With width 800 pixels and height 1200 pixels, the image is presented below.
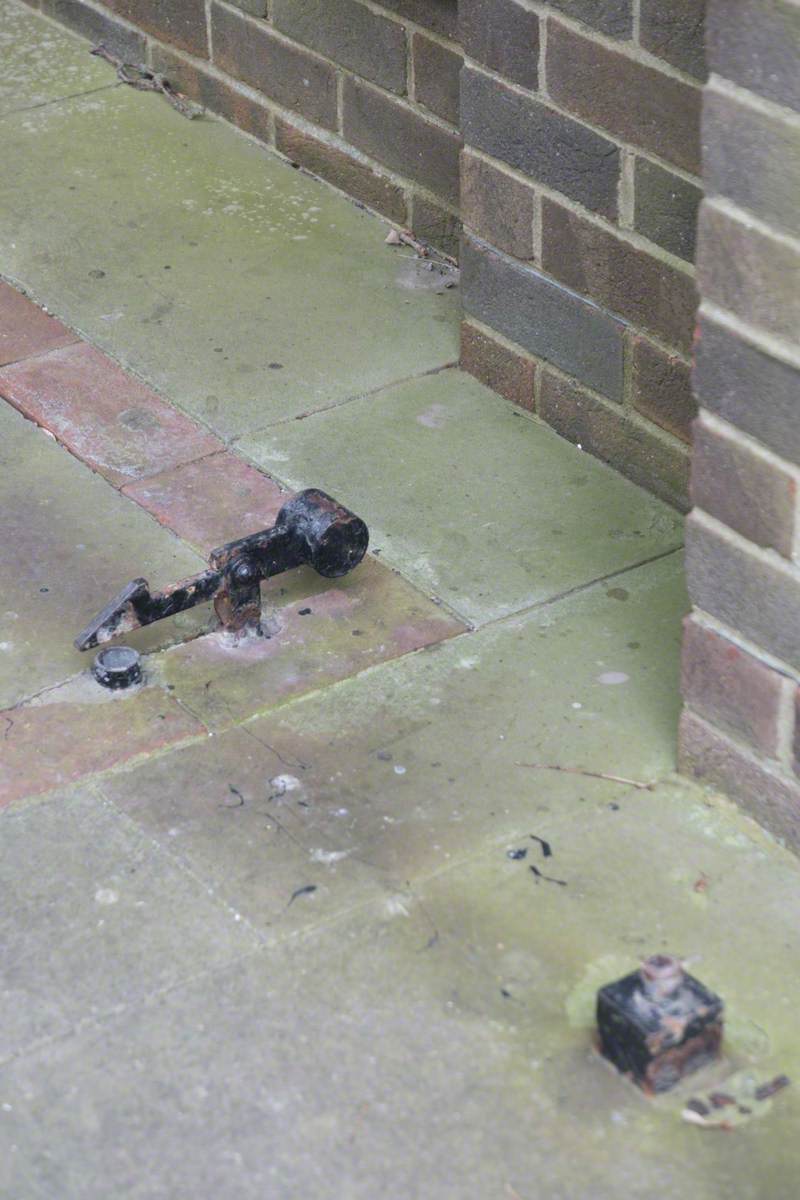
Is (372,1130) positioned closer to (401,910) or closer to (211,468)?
(401,910)

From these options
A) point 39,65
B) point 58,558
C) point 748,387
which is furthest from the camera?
point 39,65

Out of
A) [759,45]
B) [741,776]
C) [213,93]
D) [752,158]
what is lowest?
[741,776]

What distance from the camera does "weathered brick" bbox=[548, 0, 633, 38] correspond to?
451 centimetres

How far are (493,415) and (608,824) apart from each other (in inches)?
66.9

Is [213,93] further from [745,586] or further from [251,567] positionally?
[745,586]

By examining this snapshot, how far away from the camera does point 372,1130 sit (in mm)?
3236

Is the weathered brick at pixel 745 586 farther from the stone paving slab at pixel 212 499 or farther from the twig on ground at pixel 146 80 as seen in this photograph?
the twig on ground at pixel 146 80

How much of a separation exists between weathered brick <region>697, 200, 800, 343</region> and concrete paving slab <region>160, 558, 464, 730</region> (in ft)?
4.20

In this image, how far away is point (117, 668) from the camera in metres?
4.23

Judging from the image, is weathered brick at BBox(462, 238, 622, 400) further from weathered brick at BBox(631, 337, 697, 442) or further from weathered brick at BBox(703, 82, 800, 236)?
weathered brick at BBox(703, 82, 800, 236)

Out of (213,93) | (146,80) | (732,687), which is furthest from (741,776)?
(146,80)

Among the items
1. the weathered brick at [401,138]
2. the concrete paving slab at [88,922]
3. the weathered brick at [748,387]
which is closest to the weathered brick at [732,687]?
the weathered brick at [748,387]

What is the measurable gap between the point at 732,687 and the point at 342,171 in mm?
3053

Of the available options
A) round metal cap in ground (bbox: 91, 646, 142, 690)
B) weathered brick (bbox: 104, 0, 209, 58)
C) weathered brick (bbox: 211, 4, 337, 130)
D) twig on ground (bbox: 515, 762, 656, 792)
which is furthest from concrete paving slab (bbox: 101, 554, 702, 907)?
weathered brick (bbox: 104, 0, 209, 58)
